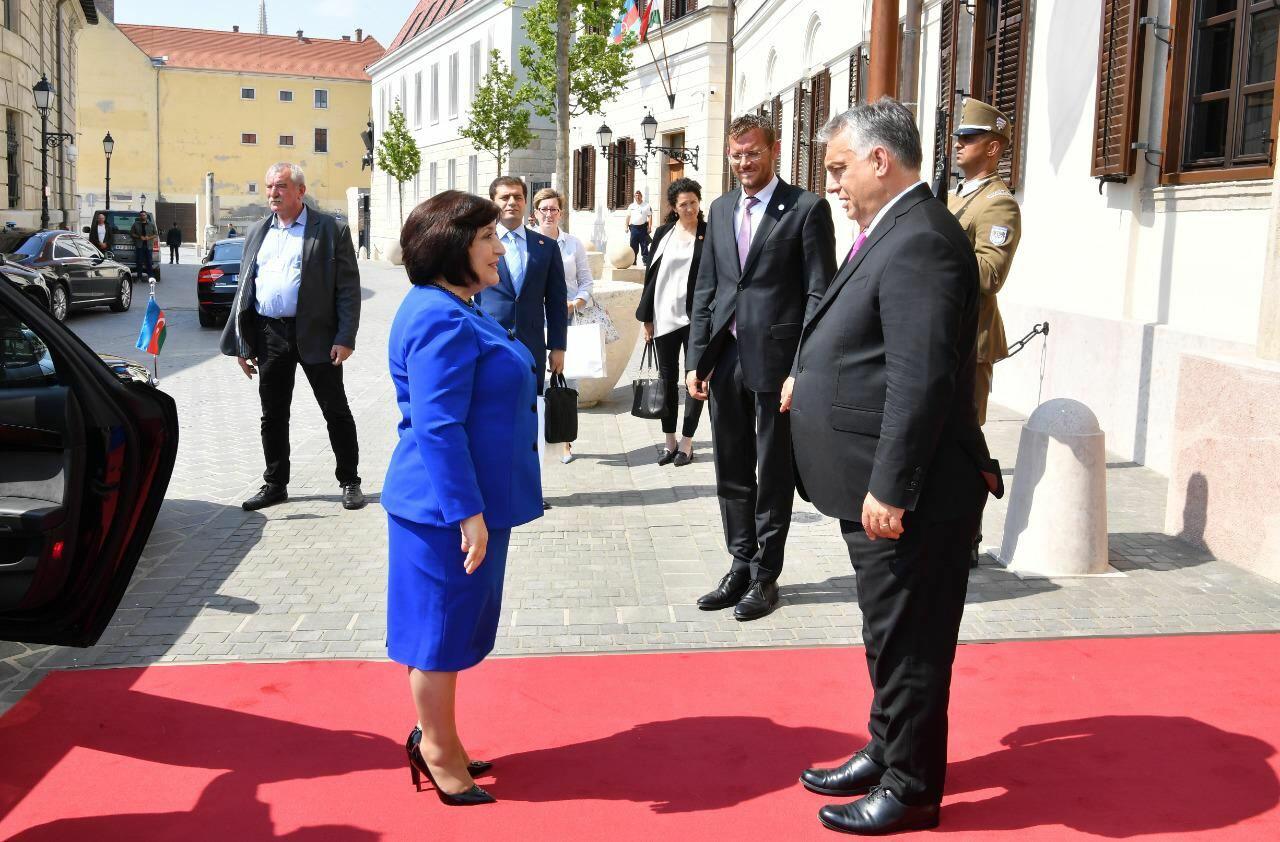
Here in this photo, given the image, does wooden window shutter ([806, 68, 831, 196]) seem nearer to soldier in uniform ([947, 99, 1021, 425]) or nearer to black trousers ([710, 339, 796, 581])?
soldier in uniform ([947, 99, 1021, 425])

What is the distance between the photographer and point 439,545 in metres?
3.51

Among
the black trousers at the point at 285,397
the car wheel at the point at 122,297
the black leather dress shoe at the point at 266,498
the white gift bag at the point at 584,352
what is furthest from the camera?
the car wheel at the point at 122,297

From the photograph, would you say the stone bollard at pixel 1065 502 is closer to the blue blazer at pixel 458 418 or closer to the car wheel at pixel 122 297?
the blue blazer at pixel 458 418

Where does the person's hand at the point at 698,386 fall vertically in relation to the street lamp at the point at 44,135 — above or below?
below

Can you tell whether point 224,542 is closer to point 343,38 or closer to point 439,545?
point 439,545

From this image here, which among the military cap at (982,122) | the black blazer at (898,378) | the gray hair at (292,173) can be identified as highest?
the military cap at (982,122)

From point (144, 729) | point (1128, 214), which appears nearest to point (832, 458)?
point (144, 729)

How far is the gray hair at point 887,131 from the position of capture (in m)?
3.37

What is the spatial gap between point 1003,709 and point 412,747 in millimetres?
2029

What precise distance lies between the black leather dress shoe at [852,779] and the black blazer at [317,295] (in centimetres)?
440

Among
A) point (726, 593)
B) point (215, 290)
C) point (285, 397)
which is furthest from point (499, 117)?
point (726, 593)

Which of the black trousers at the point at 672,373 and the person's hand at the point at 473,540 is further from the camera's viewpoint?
the black trousers at the point at 672,373

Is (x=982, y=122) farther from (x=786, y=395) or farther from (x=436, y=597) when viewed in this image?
(x=436, y=597)

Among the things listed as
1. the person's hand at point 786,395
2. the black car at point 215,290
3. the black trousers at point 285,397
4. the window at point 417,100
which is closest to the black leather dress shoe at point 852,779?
the person's hand at point 786,395
